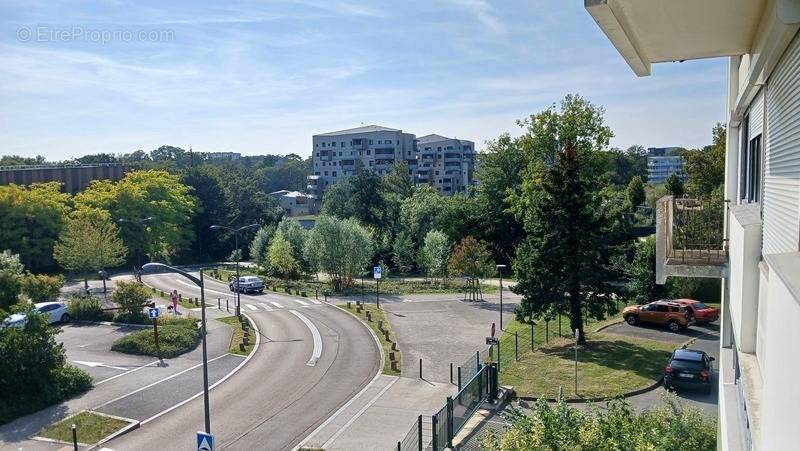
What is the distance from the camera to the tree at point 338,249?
42219 mm

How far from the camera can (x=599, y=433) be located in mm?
8242

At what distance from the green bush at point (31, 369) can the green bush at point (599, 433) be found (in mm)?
17276

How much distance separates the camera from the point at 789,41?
4539 millimetres

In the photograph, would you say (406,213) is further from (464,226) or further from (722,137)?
(722,137)

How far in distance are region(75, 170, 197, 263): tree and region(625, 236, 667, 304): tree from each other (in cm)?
3767

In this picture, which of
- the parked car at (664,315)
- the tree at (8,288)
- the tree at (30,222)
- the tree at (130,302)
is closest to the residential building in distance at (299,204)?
the tree at (30,222)

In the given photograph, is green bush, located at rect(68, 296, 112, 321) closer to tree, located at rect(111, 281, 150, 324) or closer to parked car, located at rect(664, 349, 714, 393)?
tree, located at rect(111, 281, 150, 324)

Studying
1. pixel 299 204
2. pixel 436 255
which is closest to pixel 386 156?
pixel 299 204

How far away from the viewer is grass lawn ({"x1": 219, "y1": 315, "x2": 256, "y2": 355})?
26.7 m

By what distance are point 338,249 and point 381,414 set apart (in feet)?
79.8

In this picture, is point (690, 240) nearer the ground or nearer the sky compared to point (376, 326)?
nearer the sky

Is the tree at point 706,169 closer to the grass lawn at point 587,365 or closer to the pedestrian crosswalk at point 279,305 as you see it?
A: the grass lawn at point 587,365

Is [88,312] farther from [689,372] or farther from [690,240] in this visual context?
→ [690,240]

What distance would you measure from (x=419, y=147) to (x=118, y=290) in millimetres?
91007
